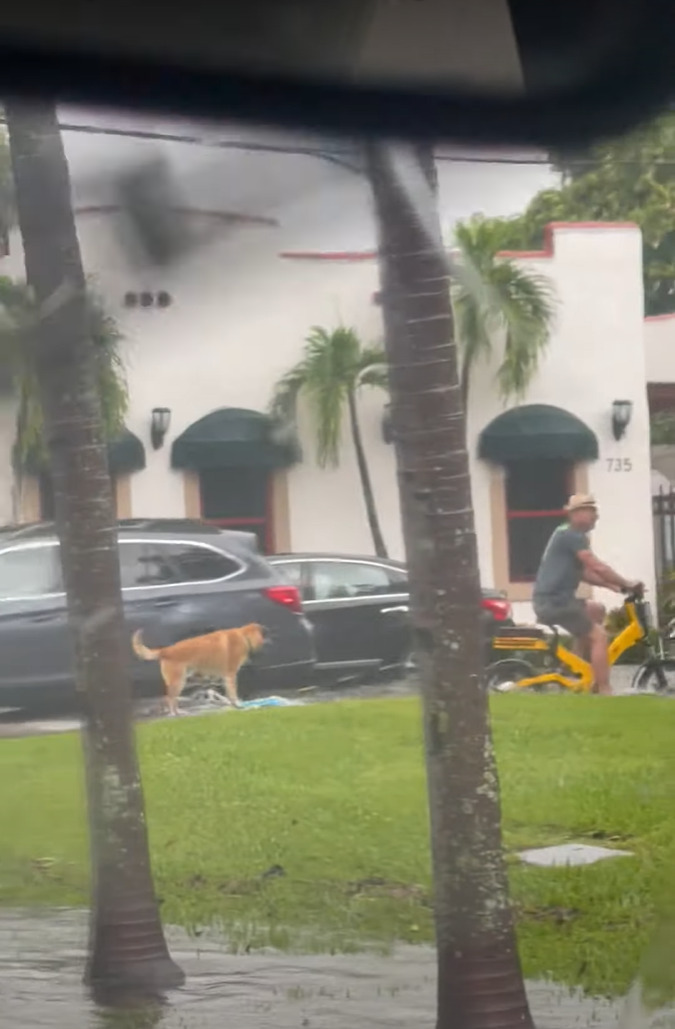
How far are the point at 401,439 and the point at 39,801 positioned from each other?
0.77 m

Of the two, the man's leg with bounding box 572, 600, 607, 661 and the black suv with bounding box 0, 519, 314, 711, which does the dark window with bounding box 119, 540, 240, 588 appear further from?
Answer: the man's leg with bounding box 572, 600, 607, 661

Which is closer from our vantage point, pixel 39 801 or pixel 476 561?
pixel 39 801

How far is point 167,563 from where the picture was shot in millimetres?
2250

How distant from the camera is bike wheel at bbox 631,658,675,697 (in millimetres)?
2400

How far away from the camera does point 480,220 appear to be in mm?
2291

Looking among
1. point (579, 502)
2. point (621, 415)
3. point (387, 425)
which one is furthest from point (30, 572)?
point (621, 415)

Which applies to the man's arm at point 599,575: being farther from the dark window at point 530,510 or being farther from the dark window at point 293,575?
the dark window at point 293,575

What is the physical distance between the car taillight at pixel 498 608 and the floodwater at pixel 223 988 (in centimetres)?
52

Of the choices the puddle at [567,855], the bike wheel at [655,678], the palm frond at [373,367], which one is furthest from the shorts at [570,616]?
the palm frond at [373,367]

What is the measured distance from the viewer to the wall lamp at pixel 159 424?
2.22m

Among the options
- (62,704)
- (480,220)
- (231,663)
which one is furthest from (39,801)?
(480,220)

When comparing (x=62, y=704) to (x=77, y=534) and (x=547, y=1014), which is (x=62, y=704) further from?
(x=547, y=1014)

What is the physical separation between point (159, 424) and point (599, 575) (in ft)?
2.38

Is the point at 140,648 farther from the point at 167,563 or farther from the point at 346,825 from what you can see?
the point at 346,825
